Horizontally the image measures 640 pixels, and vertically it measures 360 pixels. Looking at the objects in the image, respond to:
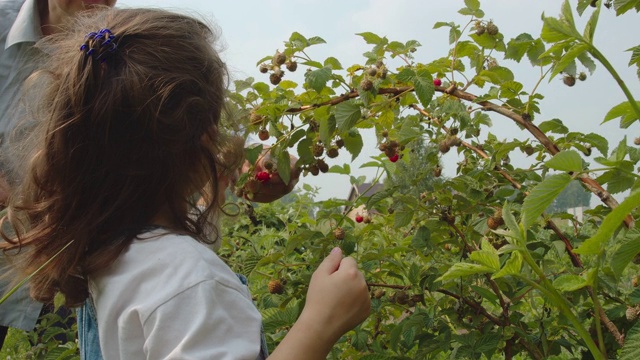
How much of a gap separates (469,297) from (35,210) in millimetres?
1037

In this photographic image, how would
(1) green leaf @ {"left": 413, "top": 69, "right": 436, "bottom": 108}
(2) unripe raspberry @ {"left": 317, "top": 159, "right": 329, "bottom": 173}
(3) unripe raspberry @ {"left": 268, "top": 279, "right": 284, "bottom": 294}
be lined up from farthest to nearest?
1. (2) unripe raspberry @ {"left": 317, "top": 159, "right": 329, "bottom": 173}
2. (3) unripe raspberry @ {"left": 268, "top": 279, "right": 284, "bottom": 294}
3. (1) green leaf @ {"left": 413, "top": 69, "right": 436, "bottom": 108}

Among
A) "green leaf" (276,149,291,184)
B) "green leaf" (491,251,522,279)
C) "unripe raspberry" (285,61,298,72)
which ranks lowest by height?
"green leaf" (276,149,291,184)

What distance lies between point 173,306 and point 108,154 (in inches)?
14.2

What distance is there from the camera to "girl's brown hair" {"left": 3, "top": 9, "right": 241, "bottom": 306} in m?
1.34

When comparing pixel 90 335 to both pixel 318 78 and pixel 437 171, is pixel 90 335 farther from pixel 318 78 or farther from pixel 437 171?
pixel 437 171

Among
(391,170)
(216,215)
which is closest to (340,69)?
(391,170)

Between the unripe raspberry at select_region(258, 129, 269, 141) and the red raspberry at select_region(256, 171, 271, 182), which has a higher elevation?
the unripe raspberry at select_region(258, 129, 269, 141)

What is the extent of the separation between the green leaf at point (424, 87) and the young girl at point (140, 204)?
0.43 meters

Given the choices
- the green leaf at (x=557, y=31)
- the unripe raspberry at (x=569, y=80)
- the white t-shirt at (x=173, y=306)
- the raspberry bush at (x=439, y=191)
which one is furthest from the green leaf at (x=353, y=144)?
the green leaf at (x=557, y=31)

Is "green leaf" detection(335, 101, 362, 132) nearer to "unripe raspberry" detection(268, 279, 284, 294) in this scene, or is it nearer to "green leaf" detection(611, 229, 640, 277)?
"unripe raspberry" detection(268, 279, 284, 294)

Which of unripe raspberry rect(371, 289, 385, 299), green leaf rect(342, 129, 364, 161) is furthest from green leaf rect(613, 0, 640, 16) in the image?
unripe raspberry rect(371, 289, 385, 299)

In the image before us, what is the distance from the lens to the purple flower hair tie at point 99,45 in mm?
1356

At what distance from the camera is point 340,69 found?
1758 mm

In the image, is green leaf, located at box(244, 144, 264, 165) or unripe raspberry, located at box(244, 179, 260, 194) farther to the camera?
unripe raspberry, located at box(244, 179, 260, 194)
